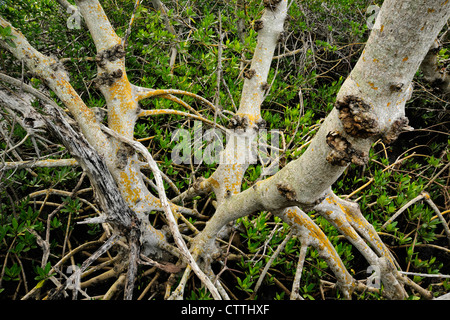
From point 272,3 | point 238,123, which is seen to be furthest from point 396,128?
point 272,3

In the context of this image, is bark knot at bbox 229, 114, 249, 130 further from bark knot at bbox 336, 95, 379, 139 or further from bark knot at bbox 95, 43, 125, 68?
bark knot at bbox 336, 95, 379, 139

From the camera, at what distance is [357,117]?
0.79m

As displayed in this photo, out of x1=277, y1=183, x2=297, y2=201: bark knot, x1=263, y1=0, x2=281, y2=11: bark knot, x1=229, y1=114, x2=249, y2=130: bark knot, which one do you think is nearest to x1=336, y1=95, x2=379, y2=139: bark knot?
x1=277, y1=183, x2=297, y2=201: bark knot

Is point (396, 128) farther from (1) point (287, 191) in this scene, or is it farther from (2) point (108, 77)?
(2) point (108, 77)

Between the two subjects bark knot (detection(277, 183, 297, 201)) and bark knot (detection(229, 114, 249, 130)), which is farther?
bark knot (detection(229, 114, 249, 130))

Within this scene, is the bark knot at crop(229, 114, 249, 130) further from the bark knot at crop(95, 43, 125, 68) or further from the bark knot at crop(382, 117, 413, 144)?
the bark knot at crop(382, 117, 413, 144)

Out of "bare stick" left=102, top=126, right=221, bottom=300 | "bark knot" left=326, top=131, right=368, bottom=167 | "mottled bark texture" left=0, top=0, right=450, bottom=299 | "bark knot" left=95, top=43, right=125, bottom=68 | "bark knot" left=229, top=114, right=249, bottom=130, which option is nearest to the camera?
"mottled bark texture" left=0, top=0, right=450, bottom=299

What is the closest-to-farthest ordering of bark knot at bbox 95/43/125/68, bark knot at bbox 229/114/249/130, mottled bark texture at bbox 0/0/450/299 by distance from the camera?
mottled bark texture at bbox 0/0/450/299, bark knot at bbox 95/43/125/68, bark knot at bbox 229/114/249/130

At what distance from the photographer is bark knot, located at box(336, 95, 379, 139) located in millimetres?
786

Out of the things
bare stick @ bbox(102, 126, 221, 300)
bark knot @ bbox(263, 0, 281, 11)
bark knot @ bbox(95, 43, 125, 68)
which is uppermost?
bark knot @ bbox(263, 0, 281, 11)

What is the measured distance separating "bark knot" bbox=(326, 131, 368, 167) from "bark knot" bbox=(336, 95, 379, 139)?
1.7 inches

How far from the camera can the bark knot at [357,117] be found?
79 centimetres

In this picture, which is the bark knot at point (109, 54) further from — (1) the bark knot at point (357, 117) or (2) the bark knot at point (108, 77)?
(1) the bark knot at point (357, 117)

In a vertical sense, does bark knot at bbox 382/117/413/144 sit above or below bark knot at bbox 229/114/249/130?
below
